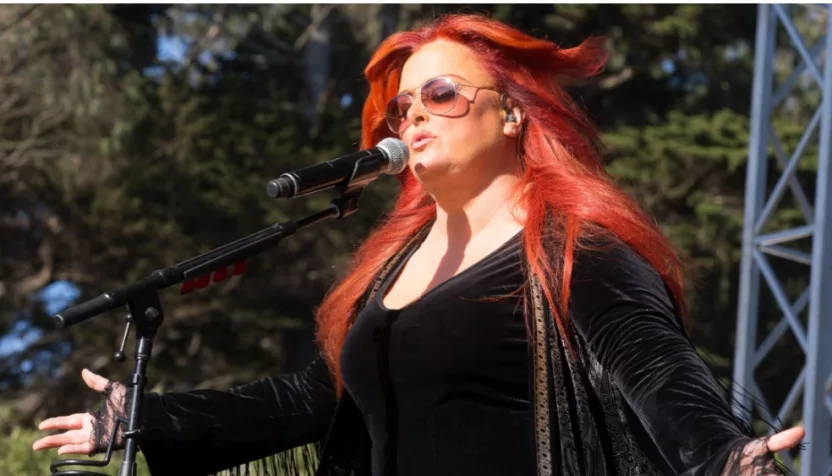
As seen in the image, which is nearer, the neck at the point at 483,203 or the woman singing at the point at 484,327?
the woman singing at the point at 484,327

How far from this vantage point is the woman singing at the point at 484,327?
1.94 meters

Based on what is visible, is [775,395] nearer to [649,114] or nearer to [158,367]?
[649,114]

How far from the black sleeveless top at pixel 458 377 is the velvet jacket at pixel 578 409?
3.1 inches

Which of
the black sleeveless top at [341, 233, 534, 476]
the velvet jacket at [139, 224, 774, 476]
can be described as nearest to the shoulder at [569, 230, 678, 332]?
the velvet jacket at [139, 224, 774, 476]

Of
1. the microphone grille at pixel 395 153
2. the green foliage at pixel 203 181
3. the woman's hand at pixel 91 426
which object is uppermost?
the green foliage at pixel 203 181

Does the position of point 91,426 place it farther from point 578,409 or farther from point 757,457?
point 757,457

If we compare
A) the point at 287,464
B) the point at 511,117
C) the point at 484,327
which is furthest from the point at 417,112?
the point at 287,464

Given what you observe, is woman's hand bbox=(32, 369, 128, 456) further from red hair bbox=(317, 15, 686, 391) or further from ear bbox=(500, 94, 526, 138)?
ear bbox=(500, 94, 526, 138)

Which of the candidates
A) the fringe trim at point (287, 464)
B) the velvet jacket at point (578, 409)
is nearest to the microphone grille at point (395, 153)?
the velvet jacket at point (578, 409)

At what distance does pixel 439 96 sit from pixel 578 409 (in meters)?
0.70

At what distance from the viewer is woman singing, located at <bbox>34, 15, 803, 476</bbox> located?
6.37 feet

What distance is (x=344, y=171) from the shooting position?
87.7 inches

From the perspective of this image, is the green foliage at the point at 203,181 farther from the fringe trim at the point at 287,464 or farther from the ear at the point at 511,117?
the ear at the point at 511,117

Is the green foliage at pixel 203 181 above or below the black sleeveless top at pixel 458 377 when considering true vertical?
above
